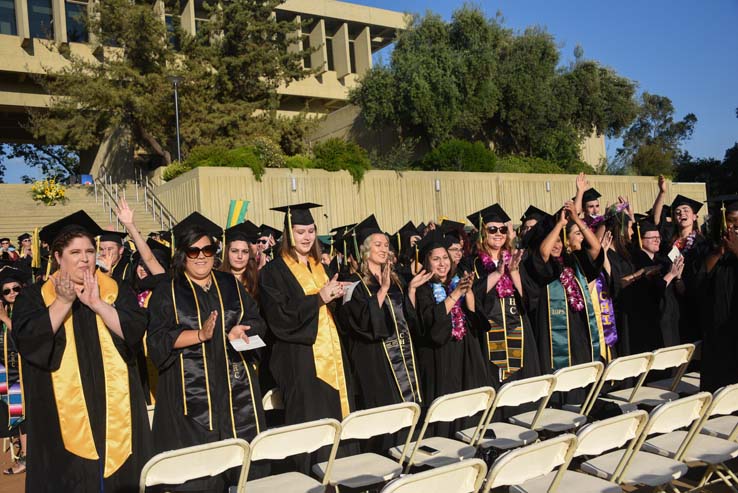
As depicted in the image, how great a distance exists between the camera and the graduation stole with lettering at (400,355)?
5191 millimetres

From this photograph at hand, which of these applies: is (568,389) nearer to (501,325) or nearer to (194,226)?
(501,325)

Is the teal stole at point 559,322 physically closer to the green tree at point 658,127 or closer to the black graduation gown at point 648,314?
the black graduation gown at point 648,314

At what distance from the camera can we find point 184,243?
163 inches

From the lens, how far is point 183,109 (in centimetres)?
2366

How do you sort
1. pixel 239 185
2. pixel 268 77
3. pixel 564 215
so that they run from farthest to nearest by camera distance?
pixel 268 77 < pixel 239 185 < pixel 564 215

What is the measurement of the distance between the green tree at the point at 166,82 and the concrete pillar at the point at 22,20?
6.18 metres

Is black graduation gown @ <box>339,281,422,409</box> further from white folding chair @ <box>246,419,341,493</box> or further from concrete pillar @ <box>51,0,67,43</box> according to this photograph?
concrete pillar @ <box>51,0,67,43</box>

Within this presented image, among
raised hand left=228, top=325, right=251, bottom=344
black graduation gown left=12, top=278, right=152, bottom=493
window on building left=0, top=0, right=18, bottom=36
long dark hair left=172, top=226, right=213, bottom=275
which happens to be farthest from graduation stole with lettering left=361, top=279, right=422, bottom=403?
window on building left=0, top=0, right=18, bottom=36

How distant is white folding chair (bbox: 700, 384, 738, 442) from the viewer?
3.71m

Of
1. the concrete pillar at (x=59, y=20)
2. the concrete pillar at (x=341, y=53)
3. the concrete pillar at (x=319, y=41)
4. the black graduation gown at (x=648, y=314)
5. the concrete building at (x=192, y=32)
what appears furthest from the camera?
the concrete pillar at (x=341, y=53)

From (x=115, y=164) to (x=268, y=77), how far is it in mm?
9145

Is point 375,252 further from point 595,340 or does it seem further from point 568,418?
point 595,340

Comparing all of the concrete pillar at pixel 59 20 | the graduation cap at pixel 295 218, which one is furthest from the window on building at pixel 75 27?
the graduation cap at pixel 295 218

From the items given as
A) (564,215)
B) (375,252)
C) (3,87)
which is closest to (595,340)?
(564,215)
